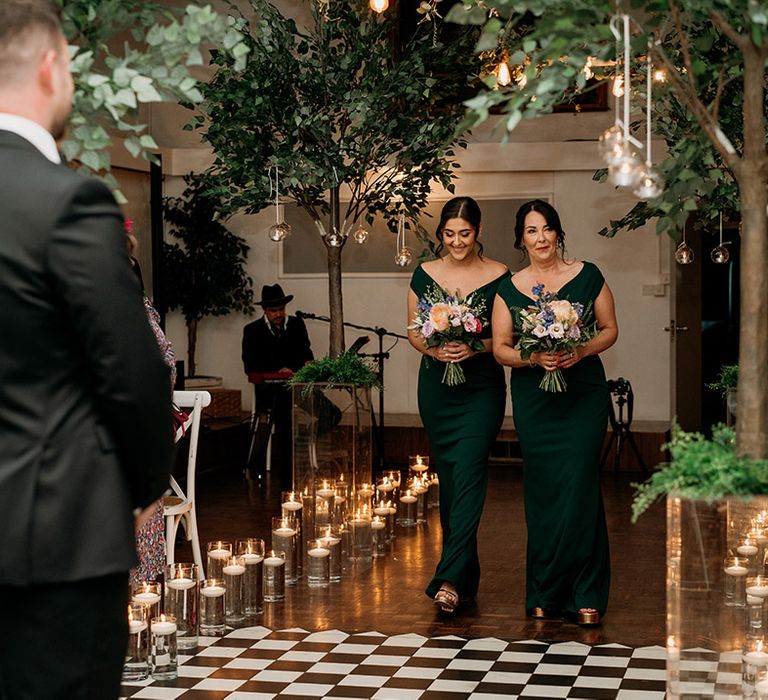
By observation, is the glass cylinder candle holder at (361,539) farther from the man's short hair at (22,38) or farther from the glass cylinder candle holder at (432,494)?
the man's short hair at (22,38)

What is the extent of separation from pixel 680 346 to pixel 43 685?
472 inches

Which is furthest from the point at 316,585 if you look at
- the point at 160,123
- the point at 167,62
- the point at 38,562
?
the point at 160,123

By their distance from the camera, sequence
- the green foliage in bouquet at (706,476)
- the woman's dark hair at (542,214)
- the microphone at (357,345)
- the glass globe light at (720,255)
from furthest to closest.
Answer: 1. the microphone at (357,345)
2. the glass globe light at (720,255)
3. the woman's dark hair at (542,214)
4. the green foliage in bouquet at (706,476)

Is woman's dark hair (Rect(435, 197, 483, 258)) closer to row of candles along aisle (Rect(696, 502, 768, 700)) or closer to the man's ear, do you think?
row of candles along aisle (Rect(696, 502, 768, 700))

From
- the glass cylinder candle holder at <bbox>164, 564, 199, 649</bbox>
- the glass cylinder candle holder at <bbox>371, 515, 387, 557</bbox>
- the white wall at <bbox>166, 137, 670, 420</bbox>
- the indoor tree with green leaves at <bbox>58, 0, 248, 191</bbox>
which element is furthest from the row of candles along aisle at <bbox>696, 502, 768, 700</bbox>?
the white wall at <bbox>166, 137, 670, 420</bbox>

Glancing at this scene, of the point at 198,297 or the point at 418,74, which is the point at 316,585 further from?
the point at 198,297

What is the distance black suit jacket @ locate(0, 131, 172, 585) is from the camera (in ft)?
7.59

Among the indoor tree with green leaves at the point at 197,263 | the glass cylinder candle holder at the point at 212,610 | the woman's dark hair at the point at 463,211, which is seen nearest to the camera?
the glass cylinder candle holder at the point at 212,610

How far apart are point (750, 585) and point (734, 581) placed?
19 centimetres

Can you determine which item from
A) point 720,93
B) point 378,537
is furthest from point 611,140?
point 378,537

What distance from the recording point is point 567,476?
19.8 ft

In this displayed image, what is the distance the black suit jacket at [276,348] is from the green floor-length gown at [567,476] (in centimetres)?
601

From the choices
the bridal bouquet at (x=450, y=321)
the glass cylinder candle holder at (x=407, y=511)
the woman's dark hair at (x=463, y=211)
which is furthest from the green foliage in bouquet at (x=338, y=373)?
the woman's dark hair at (x=463, y=211)

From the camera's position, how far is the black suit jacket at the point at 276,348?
39.5 feet
